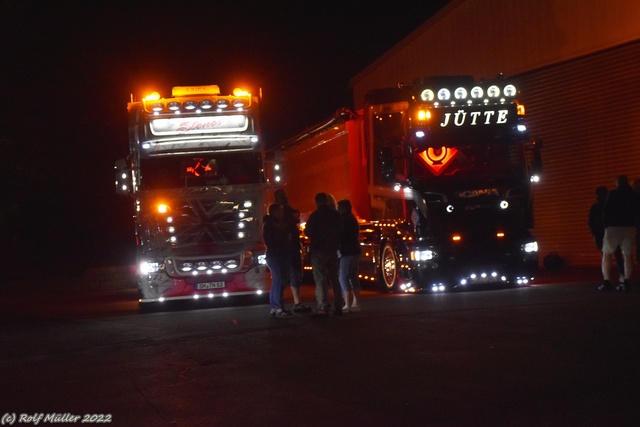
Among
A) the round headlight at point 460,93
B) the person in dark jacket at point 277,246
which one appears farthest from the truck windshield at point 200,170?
the round headlight at point 460,93

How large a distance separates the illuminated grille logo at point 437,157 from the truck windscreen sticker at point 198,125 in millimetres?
3504

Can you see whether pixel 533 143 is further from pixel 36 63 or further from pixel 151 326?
pixel 36 63

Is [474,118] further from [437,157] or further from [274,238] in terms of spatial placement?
[274,238]

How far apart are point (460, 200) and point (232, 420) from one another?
1016 centimetres

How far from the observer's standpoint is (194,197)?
1775 centimetres

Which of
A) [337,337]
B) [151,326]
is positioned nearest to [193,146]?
[151,326]

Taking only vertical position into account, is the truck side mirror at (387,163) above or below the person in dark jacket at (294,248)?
above

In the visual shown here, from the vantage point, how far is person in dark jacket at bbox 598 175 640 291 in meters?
15.6

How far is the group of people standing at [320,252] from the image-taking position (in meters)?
14.3

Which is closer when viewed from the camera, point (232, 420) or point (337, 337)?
point (232, 420)

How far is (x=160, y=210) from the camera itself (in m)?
17.6

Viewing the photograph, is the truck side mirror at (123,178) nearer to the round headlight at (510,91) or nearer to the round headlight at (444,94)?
the round headlight at (444,94)

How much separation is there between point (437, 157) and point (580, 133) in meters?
8.60

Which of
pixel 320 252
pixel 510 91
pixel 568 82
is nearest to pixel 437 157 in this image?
pixel 510 91
